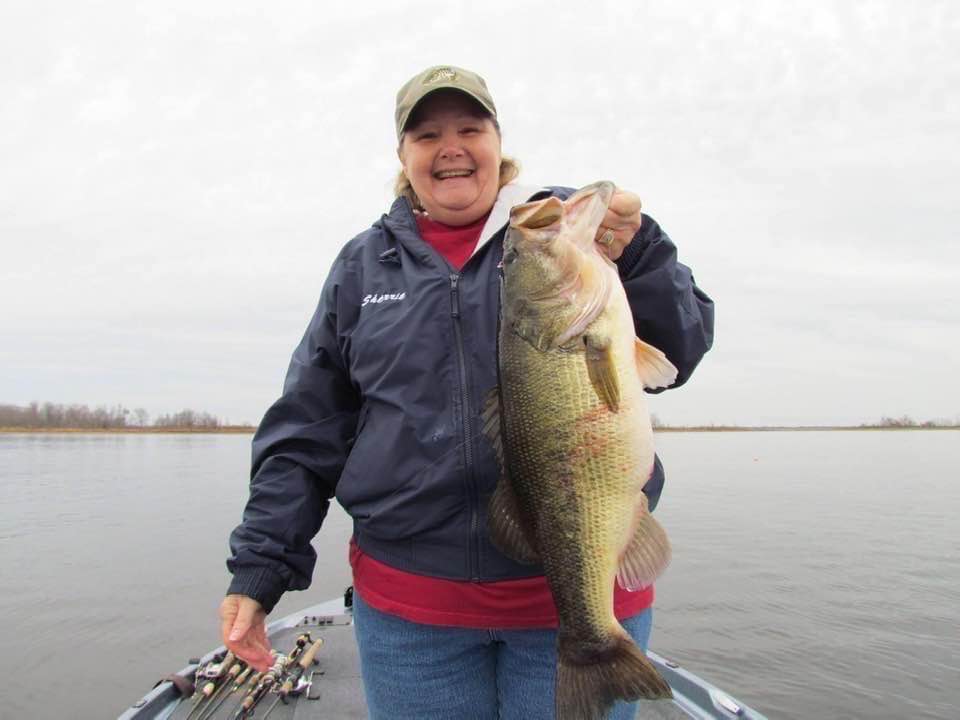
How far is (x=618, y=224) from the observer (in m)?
2.42

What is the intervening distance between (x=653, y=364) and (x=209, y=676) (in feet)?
16.0

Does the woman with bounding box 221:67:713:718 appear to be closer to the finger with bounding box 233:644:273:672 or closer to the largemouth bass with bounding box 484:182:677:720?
the finger with bounding box 233:644:273:672

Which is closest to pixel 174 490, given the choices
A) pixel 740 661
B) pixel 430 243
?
pixel 740 661

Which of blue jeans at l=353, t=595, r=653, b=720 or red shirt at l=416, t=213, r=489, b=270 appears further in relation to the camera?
red shirt at l=416, t=213, r=489, b=270

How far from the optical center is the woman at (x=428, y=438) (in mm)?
2449

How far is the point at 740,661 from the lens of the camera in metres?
10.6

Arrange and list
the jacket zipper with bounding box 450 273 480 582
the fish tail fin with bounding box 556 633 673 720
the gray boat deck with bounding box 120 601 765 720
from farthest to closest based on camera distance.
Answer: the gray boat deck with bounding box 120 601 765 720
the jacket zipper with bounding box 450 273 480 582
the fish tail fin with bounding box 556 633 673 720

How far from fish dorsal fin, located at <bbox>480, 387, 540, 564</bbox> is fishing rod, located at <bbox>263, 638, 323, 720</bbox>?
3.78m

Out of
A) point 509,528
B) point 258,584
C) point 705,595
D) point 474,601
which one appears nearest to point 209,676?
point 258,584

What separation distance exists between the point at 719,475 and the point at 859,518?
1553 centimetres

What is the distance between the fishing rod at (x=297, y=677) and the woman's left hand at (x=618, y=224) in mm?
4499

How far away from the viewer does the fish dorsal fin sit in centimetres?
235

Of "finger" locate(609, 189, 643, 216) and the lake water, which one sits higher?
"finger" locate(609, 189, 643, 216)

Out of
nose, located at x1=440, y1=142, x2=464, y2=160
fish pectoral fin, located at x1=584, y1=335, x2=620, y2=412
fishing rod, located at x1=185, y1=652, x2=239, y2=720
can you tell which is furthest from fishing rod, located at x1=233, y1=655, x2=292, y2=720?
nose, located at x1=440, y1=142, x2=464, y2=160
